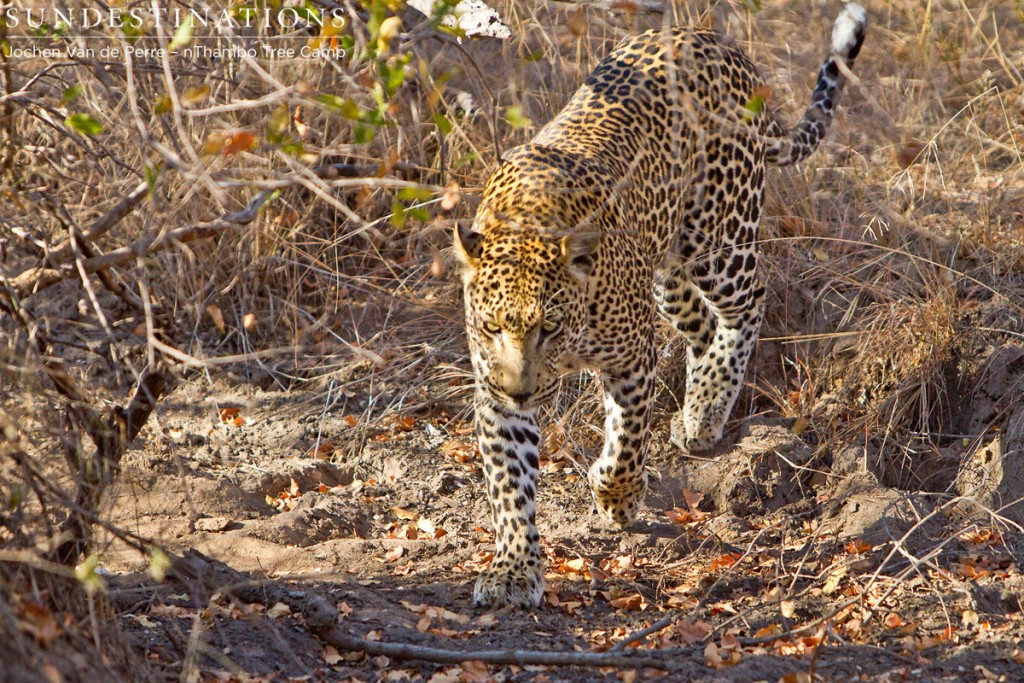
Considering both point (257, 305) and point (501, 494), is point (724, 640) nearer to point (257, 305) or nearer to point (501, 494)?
point (501, 494)

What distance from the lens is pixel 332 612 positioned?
16.3 feet

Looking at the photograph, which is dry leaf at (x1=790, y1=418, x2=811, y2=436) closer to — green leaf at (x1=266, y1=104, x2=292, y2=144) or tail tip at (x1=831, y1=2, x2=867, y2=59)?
tail tip at (x1=831, y1=2, x2=867, y2=59)

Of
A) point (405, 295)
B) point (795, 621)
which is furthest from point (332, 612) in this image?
point (405, 295)

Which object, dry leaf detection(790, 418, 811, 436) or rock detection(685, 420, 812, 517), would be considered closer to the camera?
rock detection(685, 420, 812, 517)

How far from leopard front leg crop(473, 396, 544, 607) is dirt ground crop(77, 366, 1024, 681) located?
0.15 meters

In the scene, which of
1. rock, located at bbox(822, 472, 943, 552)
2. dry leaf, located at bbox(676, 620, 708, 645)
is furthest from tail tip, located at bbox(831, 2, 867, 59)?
dry leaf, located at bbox(676, 620, 708, 645)

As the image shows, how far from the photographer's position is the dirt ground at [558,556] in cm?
499

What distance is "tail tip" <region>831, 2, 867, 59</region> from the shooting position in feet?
22.6

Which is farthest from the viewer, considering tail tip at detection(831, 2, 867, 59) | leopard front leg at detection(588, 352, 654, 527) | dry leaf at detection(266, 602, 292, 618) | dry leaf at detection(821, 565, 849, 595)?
tail tip at detection(831, 2, 867, 59)

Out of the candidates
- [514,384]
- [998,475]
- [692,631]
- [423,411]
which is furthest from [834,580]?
[423,411]

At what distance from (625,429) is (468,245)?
4.24 feet

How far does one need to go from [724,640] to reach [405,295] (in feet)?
11.2

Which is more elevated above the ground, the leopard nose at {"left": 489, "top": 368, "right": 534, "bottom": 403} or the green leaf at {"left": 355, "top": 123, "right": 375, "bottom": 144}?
the green leaf at {"left": 355, "top": 123, "right": 375, "bottom": 144}

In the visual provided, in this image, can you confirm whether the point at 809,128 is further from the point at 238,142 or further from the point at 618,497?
the point at 238,142
